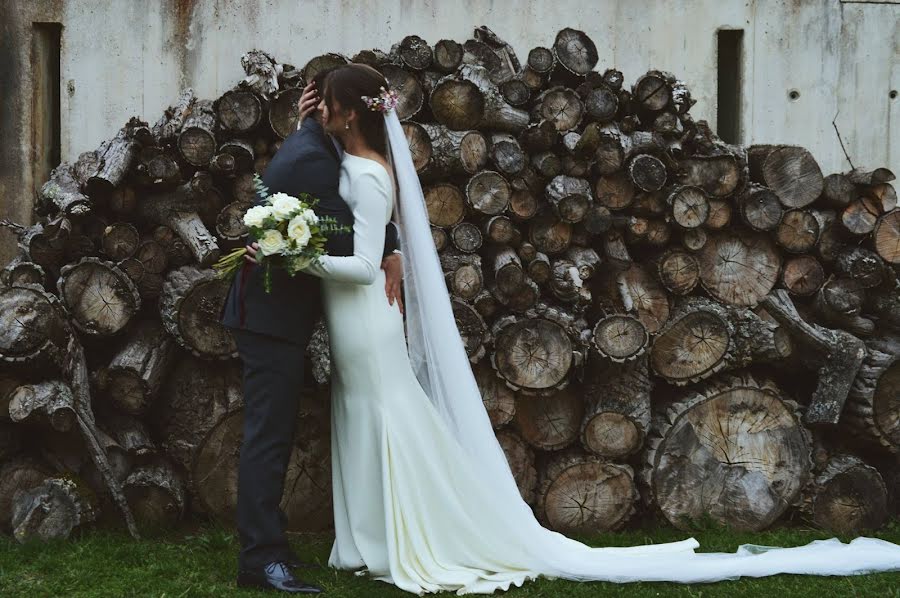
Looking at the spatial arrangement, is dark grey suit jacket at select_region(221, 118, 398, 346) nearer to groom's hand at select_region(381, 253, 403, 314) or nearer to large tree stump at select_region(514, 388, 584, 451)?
groom's hand at select_region(381, 253, 403, 314)

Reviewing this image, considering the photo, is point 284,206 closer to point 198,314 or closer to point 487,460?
point 198,314

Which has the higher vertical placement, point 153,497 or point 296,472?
point 296,472

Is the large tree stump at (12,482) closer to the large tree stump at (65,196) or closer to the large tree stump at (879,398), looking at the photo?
the large tree stump at (65,196)

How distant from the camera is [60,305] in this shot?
4508 millimetres

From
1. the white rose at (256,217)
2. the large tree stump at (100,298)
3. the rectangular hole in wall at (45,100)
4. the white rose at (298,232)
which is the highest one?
the rectangular hole in wall at (45,100)

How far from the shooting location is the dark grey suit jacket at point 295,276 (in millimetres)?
3836

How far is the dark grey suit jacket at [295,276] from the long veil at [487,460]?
0.31m

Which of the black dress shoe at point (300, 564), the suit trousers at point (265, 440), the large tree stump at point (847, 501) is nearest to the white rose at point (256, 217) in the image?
the suit trousers at point (265, 440)

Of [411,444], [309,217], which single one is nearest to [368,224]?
[309,217]

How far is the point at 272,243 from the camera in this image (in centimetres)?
349

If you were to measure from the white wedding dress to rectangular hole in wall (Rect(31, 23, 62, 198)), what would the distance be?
4.38 m

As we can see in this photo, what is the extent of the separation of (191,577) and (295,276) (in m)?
1.39

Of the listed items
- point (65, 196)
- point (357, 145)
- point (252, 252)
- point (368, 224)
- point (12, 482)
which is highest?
point (357, 145)

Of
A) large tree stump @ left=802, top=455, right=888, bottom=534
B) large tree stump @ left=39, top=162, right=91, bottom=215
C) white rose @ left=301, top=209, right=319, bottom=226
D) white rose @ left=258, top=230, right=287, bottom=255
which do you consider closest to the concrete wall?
large tree stump @ left=39, top=162, right=91, bottom=215
